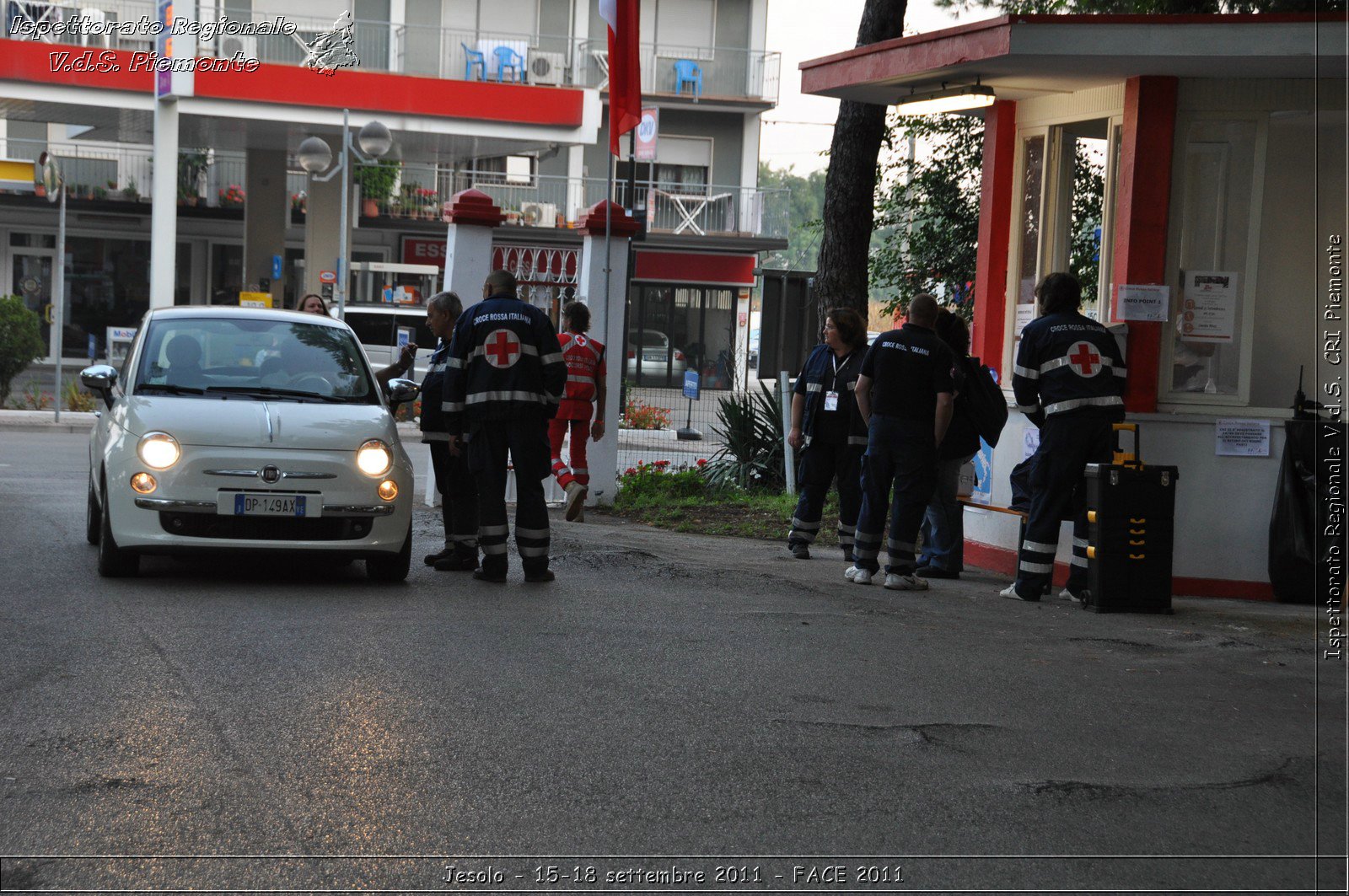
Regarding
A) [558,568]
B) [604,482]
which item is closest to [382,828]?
[558,568]

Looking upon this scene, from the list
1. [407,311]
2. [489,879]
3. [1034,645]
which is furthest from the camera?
[407,311]

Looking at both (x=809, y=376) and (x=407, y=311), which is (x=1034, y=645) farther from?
(x=407, y=311)

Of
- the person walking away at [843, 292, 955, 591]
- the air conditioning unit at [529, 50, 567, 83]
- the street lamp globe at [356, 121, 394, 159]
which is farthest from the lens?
the air conditioning unit at [529, 50, 567, 83]

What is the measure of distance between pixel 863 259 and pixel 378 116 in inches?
667

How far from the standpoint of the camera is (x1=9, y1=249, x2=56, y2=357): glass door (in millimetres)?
38094

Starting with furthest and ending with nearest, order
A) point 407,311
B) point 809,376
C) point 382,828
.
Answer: point 407,311, point 809,376, point 382,828

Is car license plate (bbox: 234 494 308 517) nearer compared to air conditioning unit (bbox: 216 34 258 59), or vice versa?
car license plate (bbox: 234 494 308 517)

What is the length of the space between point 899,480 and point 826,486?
1.70 m

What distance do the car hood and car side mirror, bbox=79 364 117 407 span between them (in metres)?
0.51

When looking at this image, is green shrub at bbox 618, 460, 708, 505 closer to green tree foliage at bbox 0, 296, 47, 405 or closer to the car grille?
the car grille

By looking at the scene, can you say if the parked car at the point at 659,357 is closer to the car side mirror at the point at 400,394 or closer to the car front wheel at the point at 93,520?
the car front wheel at the point at 93,520

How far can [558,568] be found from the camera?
10.3 metres

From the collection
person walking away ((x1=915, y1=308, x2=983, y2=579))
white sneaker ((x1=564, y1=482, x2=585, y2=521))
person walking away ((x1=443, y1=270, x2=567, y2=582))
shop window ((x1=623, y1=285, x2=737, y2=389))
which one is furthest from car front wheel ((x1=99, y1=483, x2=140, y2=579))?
shop window ((x1=623, y1=285, x2=737, y2=389))

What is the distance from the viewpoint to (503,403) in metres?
9.18
